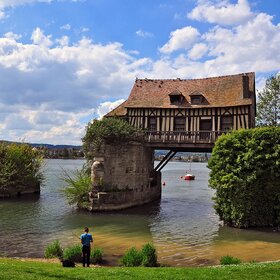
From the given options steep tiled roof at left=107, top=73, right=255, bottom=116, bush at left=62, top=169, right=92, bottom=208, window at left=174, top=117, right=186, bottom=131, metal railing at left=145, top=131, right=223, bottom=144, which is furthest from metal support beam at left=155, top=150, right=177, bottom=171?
bush at left=62, top=169, right=92, bottom=208

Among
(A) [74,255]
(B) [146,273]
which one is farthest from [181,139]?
(B) [146,273]

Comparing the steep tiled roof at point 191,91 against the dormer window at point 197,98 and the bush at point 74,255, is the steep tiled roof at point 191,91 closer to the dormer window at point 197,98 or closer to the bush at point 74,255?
the dormer window at point 197,98

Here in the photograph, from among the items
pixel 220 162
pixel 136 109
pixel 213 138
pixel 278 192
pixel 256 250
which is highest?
pixel 136 109

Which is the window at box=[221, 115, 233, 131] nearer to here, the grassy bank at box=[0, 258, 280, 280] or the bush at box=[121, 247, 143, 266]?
the bush at box=[121, 247, 143, 266]

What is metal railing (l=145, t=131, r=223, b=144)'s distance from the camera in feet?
97.6

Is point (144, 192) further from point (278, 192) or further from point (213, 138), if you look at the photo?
point (278, 192)

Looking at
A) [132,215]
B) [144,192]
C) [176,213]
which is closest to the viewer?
[132,215]

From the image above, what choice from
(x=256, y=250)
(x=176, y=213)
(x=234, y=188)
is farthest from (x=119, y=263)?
(x=176, y=213)

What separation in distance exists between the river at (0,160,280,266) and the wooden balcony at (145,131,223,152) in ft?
17.3

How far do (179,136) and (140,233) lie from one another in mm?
11354

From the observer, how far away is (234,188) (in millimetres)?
21719

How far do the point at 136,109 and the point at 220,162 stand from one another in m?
12.8

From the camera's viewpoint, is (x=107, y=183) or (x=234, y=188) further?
(x=107, y=183)

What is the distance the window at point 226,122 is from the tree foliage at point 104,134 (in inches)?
318
